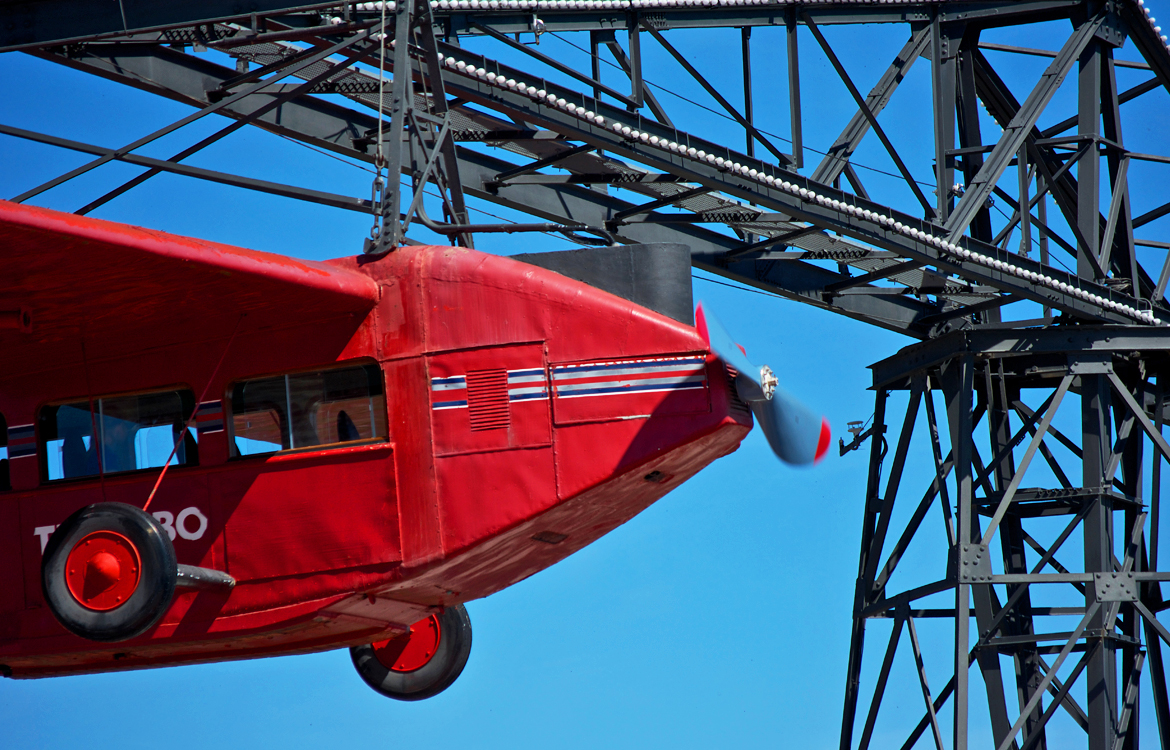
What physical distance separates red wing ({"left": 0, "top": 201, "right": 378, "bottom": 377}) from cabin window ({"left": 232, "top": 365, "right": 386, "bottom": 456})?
0.47 m

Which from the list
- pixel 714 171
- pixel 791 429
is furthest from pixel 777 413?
pixel 714 171

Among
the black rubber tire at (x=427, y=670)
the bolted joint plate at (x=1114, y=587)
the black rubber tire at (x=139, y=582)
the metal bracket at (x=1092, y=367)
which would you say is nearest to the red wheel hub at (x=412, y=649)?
the black rubber tire at (x=427, y=670)

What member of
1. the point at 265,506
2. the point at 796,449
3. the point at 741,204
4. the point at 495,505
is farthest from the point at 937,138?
the point at 265,506

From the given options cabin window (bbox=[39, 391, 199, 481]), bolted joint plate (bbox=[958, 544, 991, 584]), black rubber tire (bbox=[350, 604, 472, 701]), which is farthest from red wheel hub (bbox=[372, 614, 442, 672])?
bolted joint plate (bbox=[958, 544, 991, 584])

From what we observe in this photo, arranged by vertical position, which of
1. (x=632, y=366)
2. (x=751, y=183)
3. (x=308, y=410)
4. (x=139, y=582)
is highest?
(x=751, y=183)

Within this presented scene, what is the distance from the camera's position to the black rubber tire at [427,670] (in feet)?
53.8

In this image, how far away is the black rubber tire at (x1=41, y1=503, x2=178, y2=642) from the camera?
10.7m

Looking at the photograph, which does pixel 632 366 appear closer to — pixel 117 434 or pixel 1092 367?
pixel 117 434

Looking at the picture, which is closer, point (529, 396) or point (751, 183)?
Answer: point (529, 396)

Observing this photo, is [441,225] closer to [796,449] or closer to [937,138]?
[796,449]

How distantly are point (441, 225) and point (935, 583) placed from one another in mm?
8011

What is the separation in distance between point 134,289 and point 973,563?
1013cm

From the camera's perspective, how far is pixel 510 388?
36.7 ft

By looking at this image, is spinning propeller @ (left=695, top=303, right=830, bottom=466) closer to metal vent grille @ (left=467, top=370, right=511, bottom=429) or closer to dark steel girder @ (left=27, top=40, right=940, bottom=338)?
metal vent grille @ (left=467, top=370, right=511, bottom=429)
